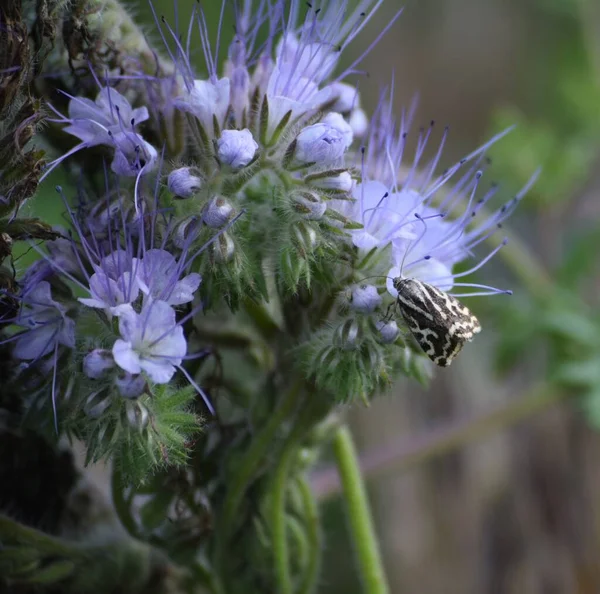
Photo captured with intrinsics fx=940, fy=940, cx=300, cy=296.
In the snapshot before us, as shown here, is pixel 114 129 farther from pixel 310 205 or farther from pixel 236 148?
pixel 310 205

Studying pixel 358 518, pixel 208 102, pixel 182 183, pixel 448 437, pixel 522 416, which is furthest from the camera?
pixel 522 416

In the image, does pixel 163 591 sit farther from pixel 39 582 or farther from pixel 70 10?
pixel 70 10

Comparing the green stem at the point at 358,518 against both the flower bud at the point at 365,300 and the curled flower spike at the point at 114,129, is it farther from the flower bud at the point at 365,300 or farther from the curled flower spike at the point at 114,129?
the curled flower spike at the point at 114,129

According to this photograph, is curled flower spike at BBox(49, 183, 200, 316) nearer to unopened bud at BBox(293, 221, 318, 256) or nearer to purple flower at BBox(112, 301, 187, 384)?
purple flower at BBox(112, 301, 187, 384)

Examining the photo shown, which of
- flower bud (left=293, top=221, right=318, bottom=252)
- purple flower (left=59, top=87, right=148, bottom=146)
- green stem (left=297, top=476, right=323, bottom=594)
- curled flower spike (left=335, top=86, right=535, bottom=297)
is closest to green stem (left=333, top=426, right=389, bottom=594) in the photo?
green stem (left=297, top=476, right=323, bottom=594)

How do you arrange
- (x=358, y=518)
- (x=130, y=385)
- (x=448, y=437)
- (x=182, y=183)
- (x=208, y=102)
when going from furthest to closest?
1. (x=448, y=437)
2. (x=358, y=518)
3. (x=208, y=102)
4. (x=182, y=183)
5. (x=130, y=385)

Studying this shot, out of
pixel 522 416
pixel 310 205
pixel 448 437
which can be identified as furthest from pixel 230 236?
pixel 522 416
